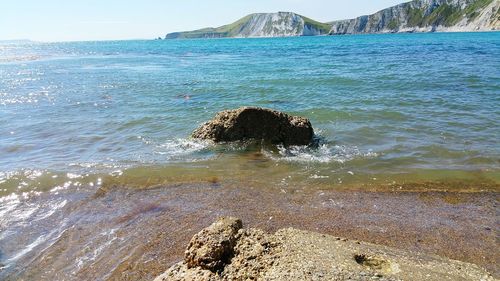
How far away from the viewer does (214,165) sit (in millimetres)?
11773

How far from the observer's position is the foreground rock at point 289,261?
14.9 ft

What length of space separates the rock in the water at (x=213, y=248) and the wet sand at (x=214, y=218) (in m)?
1.62

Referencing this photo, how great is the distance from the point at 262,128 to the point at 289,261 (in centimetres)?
910

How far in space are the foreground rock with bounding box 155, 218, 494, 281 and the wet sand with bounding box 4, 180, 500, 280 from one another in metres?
1.65

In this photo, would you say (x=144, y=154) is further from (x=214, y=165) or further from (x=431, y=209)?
(x=431, y=209)

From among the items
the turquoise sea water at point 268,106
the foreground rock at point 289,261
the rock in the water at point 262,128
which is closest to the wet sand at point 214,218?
the turquoise sea water at point 268,106

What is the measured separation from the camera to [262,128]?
1362cm

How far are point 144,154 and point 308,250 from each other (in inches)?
361

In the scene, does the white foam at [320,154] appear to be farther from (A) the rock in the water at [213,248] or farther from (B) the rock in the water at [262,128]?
(A) the rock in the water at [213,248]

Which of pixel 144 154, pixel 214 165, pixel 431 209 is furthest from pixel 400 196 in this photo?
pixel 144 154

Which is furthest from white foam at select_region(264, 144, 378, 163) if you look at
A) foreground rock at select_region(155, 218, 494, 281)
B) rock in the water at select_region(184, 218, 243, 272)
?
rock in the water at select_region(184, 218, 243, 272)

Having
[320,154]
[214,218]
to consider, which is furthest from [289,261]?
[320,154]

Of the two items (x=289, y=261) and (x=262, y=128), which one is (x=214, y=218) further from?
(x=262, y=128)

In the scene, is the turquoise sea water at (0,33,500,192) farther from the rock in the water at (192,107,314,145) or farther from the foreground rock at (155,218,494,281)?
the foreground rock at (155,218,494,281)
